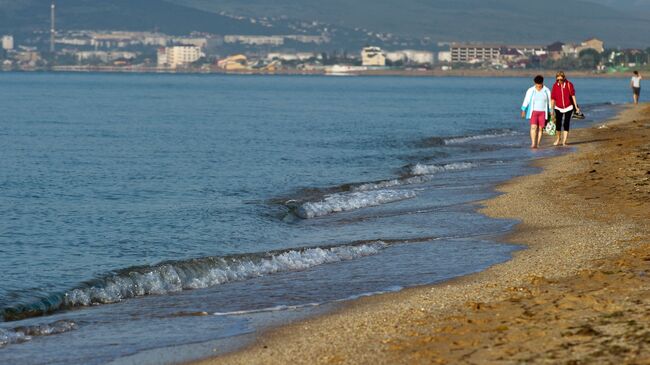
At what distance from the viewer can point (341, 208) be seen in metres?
19.3

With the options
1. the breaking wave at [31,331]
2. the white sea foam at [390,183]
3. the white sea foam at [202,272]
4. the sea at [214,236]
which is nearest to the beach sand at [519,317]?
the sea at [214,236]

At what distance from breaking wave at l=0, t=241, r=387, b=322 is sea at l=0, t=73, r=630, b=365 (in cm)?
3

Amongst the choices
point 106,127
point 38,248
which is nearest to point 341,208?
point 38,248

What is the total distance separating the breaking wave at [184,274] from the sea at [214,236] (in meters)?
0.03

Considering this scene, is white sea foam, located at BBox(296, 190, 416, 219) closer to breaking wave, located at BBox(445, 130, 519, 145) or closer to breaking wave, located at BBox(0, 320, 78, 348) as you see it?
breaking wave, located at BBox(0, 320, 78, 348)

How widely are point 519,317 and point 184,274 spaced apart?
5222mm

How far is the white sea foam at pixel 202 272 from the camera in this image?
1179cm

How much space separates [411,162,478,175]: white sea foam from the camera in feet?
85.8

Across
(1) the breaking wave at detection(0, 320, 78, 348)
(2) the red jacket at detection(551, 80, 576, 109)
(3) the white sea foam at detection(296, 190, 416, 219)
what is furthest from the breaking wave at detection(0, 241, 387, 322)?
(2) the red jacket at detection(551, 80, 576, 109)

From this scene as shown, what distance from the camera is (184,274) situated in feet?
41.8

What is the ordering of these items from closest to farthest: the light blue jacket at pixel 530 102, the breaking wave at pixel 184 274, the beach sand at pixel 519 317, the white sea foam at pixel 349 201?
the beach sand at pixel 519 317 → the breaking wave at pixel 184 274 → the white sea foam at pixel 349 201 → the light blue jacket at pixel 530 102

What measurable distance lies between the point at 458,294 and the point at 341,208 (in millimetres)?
9390

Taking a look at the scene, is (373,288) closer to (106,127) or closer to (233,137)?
(233,137)

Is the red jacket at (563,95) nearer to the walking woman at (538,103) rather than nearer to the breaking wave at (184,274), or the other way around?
the walking woman at (538,103)
